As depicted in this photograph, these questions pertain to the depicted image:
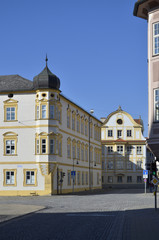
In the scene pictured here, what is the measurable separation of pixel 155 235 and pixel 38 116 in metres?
34.4

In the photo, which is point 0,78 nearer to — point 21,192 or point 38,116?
point 38,116

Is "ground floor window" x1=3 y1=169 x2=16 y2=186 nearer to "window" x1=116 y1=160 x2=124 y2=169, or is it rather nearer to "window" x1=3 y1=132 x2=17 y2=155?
"window" x1=3 y1=132 x2=17 y2=155

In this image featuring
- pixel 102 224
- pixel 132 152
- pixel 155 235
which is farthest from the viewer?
pixel 132 152

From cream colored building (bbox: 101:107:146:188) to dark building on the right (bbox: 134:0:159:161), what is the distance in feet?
217

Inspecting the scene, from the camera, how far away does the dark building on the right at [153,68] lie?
22078 mm

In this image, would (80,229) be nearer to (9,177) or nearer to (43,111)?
(43,111)

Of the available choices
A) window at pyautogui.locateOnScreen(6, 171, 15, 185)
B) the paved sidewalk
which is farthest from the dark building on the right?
window at pyautogui.locateOnScreen(6, 171, 15, 185)

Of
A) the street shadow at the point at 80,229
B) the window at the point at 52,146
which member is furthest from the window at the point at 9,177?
the street shadow at the point at 80,229

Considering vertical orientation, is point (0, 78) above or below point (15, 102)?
above

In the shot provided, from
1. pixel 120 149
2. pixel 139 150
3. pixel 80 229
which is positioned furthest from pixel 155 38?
pixel 120 149

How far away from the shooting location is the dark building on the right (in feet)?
72.4

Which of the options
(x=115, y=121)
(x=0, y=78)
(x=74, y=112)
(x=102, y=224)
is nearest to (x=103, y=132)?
(x=115, y=121)

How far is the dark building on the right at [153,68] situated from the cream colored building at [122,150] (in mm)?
66089

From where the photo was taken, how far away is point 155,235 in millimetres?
13164
